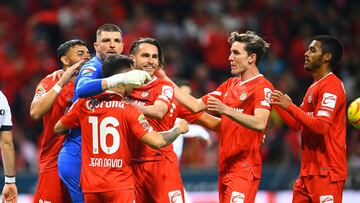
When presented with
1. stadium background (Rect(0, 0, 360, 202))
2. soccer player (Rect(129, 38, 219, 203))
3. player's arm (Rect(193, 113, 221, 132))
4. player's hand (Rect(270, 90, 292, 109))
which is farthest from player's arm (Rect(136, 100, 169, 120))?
stadium background (Rect(0, 0, 360, 202))

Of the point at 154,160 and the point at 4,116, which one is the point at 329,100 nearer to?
the point at 154,160

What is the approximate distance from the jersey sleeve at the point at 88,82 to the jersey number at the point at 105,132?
0.25m

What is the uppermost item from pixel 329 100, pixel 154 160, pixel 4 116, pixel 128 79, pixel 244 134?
pixel 128 79

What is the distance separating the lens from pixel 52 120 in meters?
8.65

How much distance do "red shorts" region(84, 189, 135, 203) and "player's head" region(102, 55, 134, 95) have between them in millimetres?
922

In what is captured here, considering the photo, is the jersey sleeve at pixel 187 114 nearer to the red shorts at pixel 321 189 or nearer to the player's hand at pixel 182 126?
the player's hand at pixel 182 126

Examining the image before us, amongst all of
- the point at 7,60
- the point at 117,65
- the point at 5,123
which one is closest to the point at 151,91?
the point at 117,65

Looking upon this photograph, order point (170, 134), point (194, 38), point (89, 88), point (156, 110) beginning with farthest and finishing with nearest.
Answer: point (194, 38) < point (156, 110) < point (170, 134) < point (89, 88)

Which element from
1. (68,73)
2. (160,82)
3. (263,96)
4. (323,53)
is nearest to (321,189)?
(263,96)

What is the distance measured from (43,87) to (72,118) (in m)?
0.94

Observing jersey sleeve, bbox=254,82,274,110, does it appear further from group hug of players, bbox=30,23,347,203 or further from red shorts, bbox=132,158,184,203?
red shorts, bbox=132,158,184,203

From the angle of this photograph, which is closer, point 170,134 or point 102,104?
point 102,104

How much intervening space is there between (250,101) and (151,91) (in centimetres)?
98

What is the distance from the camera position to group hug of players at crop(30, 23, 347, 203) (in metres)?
7.60
